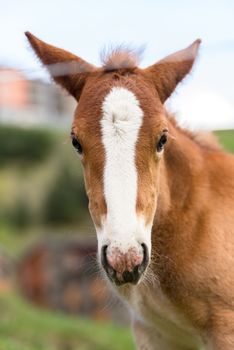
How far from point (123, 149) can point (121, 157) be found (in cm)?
5

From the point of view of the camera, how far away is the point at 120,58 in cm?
523

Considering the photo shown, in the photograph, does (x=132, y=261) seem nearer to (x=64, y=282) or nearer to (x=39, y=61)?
(x=39, y=61)

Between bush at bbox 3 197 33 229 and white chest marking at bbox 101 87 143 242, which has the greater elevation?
white chest marking at bbox 101 87 143 242

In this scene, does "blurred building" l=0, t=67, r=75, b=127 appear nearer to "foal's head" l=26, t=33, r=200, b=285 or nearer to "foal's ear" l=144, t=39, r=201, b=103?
"foal's ear" l=144, t=39, r=201, b=103

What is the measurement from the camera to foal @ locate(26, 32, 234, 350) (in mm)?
4578

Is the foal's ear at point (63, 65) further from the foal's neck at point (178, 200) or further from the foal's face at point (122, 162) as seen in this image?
the foal's neck at point (178, 200)

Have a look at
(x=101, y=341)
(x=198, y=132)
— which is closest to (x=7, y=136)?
(x=101, y=341)

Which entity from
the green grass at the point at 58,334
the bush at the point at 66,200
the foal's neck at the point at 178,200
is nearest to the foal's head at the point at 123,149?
the foal's neck at the point at 178,200

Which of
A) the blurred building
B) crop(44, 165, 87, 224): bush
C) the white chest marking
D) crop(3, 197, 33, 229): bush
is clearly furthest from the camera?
crop(3, 197, 33, 229): bush

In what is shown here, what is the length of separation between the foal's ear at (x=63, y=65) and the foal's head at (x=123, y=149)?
1.1 inches

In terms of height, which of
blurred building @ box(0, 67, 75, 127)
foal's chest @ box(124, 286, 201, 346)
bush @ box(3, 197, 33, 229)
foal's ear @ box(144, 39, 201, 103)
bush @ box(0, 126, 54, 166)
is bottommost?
bush @ box(3, 197, 33, 229)

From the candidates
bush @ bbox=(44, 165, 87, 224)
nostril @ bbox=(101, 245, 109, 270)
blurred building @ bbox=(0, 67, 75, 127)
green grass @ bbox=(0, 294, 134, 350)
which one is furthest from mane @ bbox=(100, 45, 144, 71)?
bush @ bbox=(44, 165, 87, 224)

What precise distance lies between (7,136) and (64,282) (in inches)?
325

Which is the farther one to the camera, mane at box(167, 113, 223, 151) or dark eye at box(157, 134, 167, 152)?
mane at box(167, 113, 223, 151)
